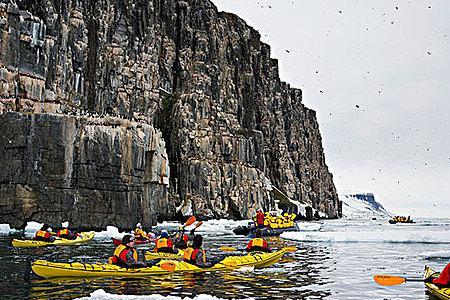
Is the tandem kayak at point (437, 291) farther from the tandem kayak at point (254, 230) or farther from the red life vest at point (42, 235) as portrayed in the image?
the tandem kayak at point (254, 230)

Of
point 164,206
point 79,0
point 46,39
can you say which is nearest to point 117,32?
point 79,0

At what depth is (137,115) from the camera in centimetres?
8412

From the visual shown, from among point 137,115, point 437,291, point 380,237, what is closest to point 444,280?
point 437,291

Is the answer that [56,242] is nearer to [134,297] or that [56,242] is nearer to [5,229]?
[5,229]

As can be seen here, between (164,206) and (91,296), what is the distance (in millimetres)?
40105

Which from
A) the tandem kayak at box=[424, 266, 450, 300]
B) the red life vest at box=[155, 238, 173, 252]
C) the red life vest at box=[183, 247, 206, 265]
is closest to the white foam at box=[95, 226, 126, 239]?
the red life vest at box=[155, 238, 173, 252]

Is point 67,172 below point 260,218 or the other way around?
the other way around

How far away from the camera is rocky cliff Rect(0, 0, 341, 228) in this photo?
4378 cm

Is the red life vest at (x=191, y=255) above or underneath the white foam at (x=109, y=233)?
underneath

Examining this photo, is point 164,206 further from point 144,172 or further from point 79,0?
point 79,0

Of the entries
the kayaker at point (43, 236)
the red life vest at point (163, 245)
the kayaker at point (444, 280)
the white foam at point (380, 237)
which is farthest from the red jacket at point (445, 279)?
the white foam at point (380, 237)

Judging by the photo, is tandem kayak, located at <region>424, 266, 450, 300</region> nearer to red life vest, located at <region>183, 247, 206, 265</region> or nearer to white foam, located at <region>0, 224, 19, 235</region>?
red life vest, located at <region>183, 247, 206, 265</region>

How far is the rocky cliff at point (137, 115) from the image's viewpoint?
1724 inches

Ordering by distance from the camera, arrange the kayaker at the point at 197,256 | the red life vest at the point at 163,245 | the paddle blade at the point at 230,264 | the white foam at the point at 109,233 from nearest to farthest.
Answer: the kayaker at the point at 197,256, the paddle blade at the point at 230,264, the red life vest at the point at 163,245, the white foam at the point at 109,233
